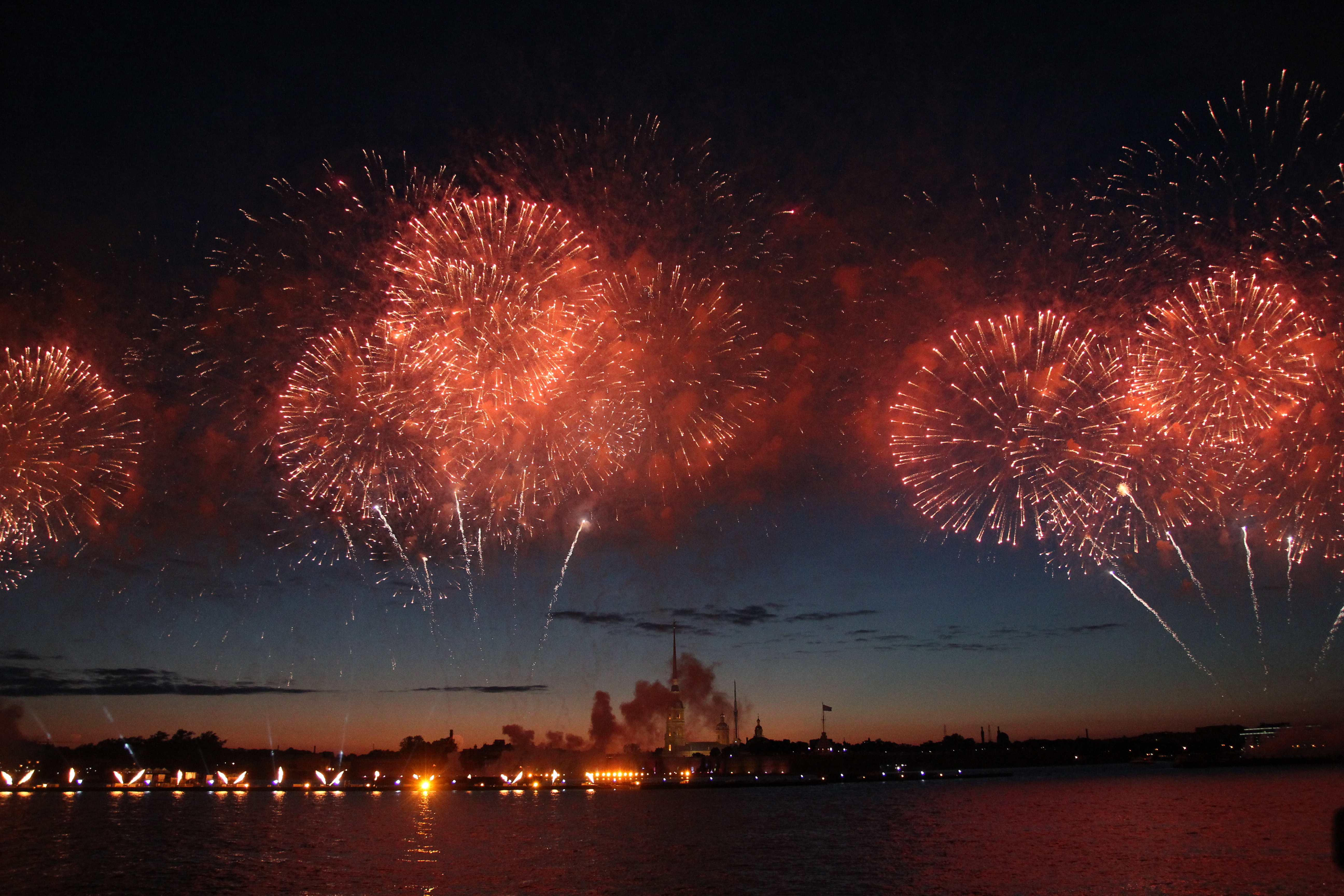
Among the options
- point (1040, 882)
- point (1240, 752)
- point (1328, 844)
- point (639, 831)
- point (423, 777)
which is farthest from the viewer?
point (1240, 752)

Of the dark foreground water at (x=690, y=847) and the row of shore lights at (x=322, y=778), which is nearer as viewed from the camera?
the dark foreground water at (x=690, y=847)

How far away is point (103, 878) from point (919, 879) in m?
30.3

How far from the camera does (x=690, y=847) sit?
45.9 m

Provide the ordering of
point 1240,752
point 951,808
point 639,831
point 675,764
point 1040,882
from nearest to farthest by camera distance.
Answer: point 1040,882
point 639,831
point 951,808
point 675,764
point 1240,752

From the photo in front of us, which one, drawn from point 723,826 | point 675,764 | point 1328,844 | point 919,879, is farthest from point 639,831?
point 675,764

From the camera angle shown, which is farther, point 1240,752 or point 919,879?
point 1240,752

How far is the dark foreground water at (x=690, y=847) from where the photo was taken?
32.5 meters

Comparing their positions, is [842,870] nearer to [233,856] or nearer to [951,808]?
[233,856]

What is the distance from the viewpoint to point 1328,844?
4003 centimetres

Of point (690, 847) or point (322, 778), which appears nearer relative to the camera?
point (690, 847)

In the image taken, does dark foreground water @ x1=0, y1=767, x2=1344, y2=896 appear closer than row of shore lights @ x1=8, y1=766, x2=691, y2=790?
Yes

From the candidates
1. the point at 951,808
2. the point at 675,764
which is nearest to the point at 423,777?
the point at 675,764

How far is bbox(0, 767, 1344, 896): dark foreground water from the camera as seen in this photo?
32.5 meters

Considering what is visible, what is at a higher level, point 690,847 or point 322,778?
point 690,847
